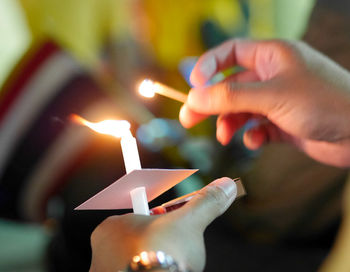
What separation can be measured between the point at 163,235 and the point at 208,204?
0.06 meters

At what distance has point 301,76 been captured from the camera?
1.66 ft

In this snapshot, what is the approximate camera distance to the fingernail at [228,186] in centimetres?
37

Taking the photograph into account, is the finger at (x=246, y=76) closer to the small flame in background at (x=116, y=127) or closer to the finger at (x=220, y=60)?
the finger at (x=220, y=60)

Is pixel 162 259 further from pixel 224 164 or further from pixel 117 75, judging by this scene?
pixel 117 75

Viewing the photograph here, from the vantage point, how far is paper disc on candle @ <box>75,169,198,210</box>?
13.1 inches

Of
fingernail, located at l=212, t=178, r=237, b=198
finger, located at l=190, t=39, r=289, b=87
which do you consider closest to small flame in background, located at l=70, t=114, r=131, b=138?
fingernail, located at l=212, t=178, r=237, b=198

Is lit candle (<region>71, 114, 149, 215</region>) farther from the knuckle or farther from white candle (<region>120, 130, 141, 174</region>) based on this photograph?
the knuckle

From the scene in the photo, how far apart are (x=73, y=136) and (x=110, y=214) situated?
0.35 metres

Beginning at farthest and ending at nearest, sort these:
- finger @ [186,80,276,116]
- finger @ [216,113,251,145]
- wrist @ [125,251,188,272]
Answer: finger @ [216,113,251,145], finger @ [186,80,276,116], wrist @ [125,251,188,272]

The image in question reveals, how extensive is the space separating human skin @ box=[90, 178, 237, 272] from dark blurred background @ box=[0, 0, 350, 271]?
0.14 feet

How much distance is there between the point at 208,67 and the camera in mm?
599

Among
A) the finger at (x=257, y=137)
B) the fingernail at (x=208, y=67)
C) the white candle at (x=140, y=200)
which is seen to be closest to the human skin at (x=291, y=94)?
the fingernail at (x=208, y=67)

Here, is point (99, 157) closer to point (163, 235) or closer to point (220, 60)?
point (220, 60)

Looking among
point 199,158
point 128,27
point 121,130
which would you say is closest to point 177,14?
point 128,27
